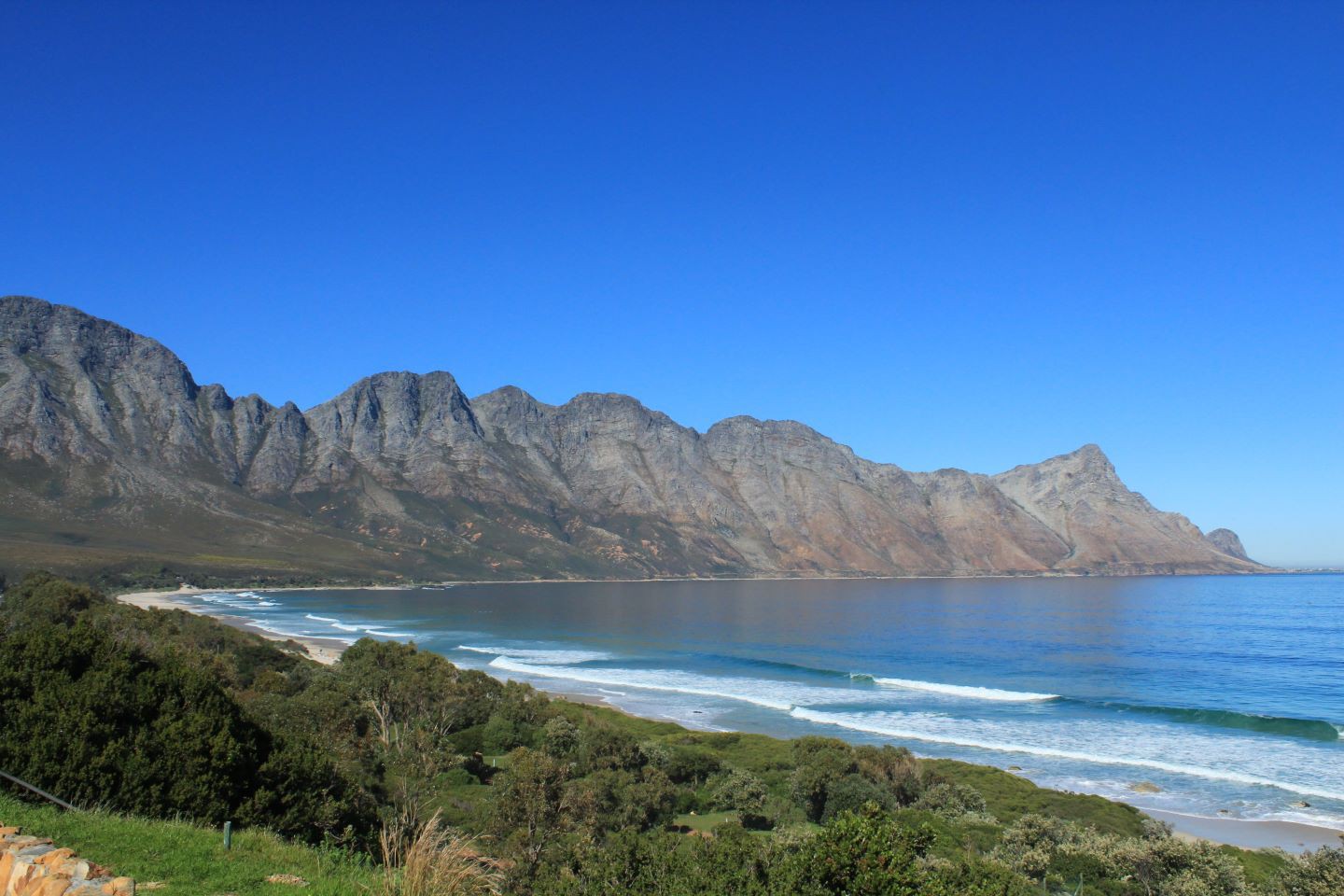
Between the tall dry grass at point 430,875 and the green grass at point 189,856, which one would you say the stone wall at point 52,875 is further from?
the tall dry grass at point 430,875

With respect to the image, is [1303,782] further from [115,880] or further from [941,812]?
[115,880]

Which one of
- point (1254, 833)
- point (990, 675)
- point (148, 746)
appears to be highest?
point (148, 746)

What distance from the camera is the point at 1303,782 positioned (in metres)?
38.4

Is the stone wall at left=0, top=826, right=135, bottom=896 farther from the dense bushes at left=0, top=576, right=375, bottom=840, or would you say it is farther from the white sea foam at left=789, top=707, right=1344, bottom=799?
the white sea foam at left=789, top=707, right=1344, bottom=799

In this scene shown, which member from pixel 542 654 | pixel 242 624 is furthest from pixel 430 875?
pixel 242 624

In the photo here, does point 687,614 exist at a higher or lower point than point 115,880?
lower

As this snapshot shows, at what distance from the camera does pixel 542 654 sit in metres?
82.8

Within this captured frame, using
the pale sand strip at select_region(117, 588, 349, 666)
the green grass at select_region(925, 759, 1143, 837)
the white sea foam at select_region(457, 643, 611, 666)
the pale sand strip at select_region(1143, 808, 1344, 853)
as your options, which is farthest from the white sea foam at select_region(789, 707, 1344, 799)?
the pale sand strip at select_region(117, 588, 349, 666)

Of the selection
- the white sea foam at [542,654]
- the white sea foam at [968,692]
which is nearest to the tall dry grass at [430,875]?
the white sea foam at [968,692]

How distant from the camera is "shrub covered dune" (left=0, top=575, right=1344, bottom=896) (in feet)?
34.7

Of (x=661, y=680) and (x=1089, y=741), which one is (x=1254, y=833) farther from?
(x=661, y=680)

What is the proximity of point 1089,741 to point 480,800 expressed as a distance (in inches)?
1346

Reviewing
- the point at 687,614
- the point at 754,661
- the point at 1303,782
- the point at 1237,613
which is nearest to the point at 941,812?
the point at 1303,782

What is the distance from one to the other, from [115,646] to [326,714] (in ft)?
45.9
